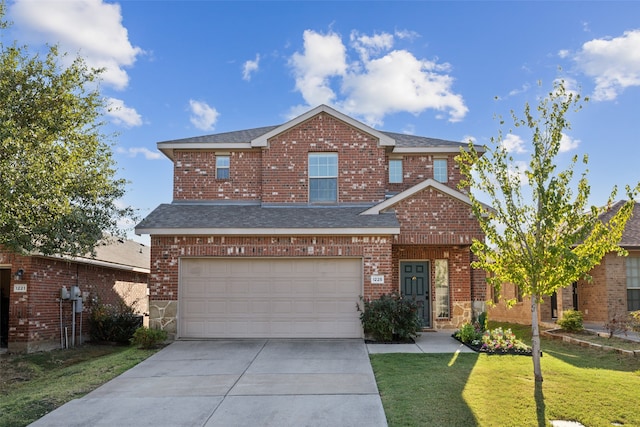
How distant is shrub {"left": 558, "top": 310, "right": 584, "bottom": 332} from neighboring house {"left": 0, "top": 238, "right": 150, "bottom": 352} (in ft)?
45.5

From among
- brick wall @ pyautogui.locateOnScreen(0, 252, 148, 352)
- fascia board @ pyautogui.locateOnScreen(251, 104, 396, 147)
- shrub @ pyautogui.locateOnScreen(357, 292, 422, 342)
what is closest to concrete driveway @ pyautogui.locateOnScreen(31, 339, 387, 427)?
shrub @ pyautogui.locateOnScreen(357, 292, 422, 342)

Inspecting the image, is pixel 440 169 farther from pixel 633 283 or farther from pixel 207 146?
pixel 207 146

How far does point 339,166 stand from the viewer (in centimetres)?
1688

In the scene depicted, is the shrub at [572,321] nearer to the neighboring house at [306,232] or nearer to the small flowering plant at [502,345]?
the neighboring house at [306,232]

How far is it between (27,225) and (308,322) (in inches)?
295

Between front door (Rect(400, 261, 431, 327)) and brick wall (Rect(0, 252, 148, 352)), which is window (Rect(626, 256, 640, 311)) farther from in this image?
brick wall (Rect(0, 252, 148, 352))

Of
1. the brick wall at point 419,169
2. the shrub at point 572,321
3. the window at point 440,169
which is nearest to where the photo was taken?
the shrub at point 572,321

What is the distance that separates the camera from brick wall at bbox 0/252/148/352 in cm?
1446

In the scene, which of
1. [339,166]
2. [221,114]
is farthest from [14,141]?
[339,166]

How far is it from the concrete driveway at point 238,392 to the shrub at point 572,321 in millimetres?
7695

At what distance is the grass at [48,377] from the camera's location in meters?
8.53

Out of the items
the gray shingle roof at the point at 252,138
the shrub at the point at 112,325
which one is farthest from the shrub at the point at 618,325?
the shrub at the point at 112,325

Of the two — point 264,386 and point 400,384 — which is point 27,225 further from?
point 400,384

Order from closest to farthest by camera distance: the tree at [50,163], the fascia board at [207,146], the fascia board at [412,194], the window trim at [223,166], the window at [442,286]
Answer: the tree at [50,163] < the fascia board at [412,194] < the fascia board at [207,146] < the window at [442,286] < the window trim at [223,166]
